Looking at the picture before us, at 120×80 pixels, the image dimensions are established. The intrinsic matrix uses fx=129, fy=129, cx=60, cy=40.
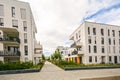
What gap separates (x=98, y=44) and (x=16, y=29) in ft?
67.9

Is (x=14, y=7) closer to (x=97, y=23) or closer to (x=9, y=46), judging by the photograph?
(x=9, y=46)

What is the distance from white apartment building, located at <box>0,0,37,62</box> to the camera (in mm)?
26159

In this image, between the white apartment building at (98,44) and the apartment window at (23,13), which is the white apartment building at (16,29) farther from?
the white apartment building at (98,44)

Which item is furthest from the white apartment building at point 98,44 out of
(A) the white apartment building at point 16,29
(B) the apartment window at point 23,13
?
(B) the apartment window at point 23,13

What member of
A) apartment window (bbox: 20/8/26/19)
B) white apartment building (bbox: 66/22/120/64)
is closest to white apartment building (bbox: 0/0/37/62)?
apartment window (bbox: 20/8/26/19)

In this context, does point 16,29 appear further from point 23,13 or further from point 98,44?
point 98,44

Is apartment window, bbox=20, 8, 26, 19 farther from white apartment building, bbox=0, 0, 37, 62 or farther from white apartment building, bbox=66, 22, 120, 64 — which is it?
white apartment building, bbox=66, 22, 120, 64

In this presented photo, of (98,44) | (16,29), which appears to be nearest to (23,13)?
(16,29)

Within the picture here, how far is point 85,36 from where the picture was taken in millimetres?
32406

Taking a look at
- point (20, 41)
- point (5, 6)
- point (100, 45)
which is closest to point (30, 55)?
point (20, 41)

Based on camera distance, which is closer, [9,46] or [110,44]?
[9,46]

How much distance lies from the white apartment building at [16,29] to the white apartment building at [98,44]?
13162mm

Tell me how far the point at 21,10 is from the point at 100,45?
2137 cm

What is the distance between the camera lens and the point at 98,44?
33812 mm
